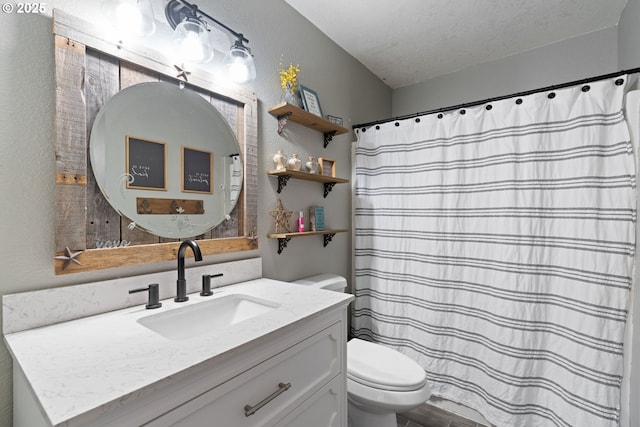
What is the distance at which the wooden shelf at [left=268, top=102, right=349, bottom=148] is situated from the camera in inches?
61.1

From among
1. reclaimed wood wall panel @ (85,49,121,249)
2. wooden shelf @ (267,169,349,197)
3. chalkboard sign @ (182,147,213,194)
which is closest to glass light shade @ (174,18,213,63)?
reclaimed wood wall panel @ (85,49,121,249)

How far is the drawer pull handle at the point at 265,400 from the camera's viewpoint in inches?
29.1

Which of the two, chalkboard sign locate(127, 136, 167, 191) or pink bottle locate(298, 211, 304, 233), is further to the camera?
pink bottle locate(298, 211, 304, 233)

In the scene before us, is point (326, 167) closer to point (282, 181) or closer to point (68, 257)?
point (282, 181)

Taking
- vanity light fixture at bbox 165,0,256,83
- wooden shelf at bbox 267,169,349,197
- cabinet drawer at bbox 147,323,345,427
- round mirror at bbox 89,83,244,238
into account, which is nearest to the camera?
cabinet drawer at bbox 147,323,345,427

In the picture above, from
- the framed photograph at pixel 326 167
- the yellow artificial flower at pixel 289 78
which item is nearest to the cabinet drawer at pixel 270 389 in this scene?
the framed photograph at pixel 326 167

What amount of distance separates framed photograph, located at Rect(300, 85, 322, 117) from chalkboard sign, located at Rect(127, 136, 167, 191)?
88 centimetres

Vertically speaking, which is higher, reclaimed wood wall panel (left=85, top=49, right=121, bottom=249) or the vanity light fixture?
the vanity light fixture

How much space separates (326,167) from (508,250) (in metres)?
1.18

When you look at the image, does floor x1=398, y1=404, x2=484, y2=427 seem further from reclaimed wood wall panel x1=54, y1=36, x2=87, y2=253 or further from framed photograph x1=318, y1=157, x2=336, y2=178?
reclaimed wood wall panel x1=54, y1=36, x2=87, y2=253

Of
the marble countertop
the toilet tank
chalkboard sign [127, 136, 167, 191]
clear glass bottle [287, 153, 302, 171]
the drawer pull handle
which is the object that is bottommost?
the drawer pull handle

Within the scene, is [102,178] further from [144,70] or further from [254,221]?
[254,221]

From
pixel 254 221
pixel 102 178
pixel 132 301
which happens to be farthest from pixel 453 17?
pixel 132 301

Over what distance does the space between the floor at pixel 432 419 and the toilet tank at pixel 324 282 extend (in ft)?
2.91
